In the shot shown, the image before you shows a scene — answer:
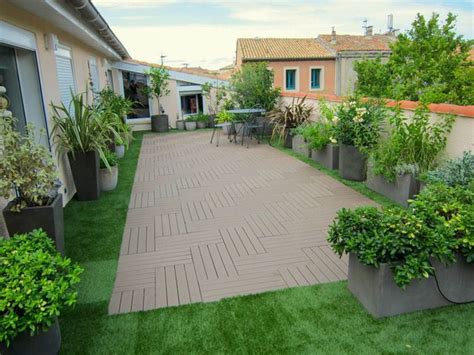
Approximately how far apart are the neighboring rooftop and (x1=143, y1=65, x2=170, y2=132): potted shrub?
1100 cm

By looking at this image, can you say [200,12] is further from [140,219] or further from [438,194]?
[438,194]

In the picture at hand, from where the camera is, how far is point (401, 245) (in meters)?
2.36

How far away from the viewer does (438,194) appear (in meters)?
2.96

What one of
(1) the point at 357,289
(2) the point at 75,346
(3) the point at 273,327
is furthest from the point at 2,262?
(1) the point at 357,289

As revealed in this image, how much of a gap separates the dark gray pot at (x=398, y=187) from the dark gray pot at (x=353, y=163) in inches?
16.8

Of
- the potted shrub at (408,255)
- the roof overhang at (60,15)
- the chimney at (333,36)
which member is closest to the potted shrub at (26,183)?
the roof overhang at (60,15)

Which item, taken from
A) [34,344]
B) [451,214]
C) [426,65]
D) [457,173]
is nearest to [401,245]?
[451,214]

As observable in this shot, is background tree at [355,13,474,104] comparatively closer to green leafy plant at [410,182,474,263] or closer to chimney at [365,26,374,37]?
chimney at [365,26,374,37]

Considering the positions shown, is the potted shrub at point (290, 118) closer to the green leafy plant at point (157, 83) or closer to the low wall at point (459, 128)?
the low wall at point (459, 128)

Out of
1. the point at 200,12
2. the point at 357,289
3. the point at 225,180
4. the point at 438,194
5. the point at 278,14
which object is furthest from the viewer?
the point at 278,14

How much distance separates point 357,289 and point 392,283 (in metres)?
0.33

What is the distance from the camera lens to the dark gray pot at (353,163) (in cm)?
575

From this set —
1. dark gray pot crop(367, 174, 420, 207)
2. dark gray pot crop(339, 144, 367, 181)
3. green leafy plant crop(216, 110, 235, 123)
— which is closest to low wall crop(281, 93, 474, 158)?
dark gray pot crop(367, 174, 420, 207)

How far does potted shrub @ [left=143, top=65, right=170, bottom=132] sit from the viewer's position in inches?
485
